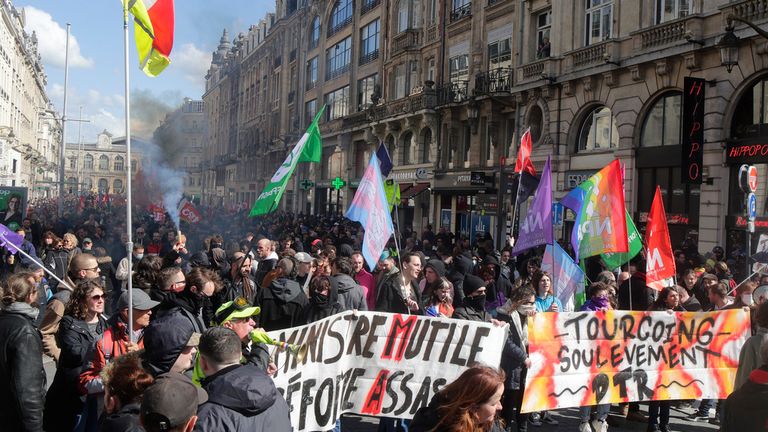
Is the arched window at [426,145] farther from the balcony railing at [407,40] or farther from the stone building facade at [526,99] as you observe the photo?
the balcony railing at [407,40]

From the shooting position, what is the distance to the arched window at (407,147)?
33594 mm

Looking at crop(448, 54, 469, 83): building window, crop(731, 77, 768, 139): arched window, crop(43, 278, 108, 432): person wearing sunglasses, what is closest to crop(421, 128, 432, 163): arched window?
crop(448, 54, 469, 83): building window

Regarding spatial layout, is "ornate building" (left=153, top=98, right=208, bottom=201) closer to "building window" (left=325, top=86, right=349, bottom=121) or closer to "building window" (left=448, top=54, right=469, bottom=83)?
"building window" (left=325, top=86, right=349, bottom=121)

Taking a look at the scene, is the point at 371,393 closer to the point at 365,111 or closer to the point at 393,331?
the point at 393,331

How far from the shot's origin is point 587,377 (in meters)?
6.52

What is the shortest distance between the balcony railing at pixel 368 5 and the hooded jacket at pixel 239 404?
36.1 meters

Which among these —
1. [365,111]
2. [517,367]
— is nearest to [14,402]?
[517,367]

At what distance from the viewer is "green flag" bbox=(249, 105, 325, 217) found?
8469 millimetres

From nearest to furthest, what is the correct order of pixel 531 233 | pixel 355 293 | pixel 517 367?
pixel 517 367 < pixel 355 293 < pixel 531 233

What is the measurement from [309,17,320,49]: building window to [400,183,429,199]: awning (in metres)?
19.1

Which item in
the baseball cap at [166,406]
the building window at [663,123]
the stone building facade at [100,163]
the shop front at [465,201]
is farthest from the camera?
the stone building facade at [100,163]

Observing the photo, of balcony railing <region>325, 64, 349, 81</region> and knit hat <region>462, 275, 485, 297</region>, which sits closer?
knit hat <region>462, 275, 485, 297</region>

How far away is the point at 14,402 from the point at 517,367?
4155 mm

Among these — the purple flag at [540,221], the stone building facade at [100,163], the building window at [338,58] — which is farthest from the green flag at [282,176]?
the stone building facade at [100,163]
